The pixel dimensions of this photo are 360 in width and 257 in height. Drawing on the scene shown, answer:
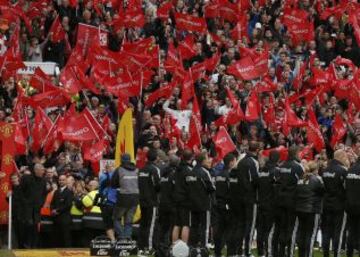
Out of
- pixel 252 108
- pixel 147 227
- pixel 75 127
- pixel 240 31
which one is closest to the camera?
pixel 147 227

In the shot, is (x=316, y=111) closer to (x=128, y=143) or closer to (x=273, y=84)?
(x=273, y=84)

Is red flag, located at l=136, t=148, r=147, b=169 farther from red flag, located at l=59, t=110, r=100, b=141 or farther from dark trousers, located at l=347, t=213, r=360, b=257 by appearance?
dark trousers, located at l=347, t=213, r=360, b=257

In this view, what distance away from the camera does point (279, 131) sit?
39.9 meters

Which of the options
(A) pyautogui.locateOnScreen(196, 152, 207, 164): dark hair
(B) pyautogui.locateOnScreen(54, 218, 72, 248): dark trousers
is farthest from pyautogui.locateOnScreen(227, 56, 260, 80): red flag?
(A) pyautogui.locateOnScreen(196, 152, 207, 164): dark hair

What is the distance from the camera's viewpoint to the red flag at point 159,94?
129ft

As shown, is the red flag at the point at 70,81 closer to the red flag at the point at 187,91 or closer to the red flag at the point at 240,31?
the red flag at the point at 187,91

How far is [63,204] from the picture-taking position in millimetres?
33719

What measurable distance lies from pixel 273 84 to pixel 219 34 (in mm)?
4179

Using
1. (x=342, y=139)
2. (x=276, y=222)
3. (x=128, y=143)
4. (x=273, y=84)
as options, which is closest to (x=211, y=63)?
(x=273, y=84)

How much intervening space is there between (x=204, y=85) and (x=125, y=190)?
9.87 meters

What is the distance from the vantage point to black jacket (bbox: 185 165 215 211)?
30.0m

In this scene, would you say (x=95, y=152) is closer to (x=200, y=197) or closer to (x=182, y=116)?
(x=182, y=116)

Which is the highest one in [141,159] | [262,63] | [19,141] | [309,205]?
[262,63]

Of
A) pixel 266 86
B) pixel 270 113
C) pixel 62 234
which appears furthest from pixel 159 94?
pixel 62 234
